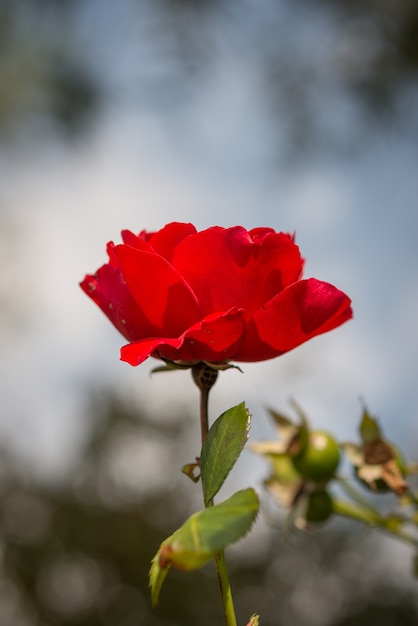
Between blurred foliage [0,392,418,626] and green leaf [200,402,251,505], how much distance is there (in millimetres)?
7002

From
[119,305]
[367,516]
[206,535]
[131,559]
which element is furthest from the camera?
[131,559]

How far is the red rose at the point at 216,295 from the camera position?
35 cm

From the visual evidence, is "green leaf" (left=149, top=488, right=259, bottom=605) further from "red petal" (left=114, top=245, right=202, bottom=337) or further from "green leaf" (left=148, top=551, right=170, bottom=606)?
"red petal" (left=114, top=245, right=202, bottom=337)

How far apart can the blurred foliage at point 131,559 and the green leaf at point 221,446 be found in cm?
700

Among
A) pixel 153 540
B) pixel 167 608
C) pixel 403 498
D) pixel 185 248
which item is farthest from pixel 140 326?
pixel 153 540

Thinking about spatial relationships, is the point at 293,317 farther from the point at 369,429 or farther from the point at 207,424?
the point at 369,429

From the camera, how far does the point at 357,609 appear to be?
717cm

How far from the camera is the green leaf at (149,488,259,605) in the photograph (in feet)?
0.85

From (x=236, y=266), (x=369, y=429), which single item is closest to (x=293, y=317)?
(x=236, y=266)

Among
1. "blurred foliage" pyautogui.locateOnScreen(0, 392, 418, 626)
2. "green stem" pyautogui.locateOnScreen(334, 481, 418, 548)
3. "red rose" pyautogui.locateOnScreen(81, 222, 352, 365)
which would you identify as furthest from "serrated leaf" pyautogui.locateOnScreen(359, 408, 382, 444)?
"blurred foliage" pyautogui.locateOnScreen(0, 392, 418, 626)

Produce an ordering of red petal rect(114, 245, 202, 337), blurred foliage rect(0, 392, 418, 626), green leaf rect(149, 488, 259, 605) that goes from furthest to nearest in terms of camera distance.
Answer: blurred foliage rect(0, 392, 418, 626), red petal rect(114, 245, 202, 337), green leaf rect(149, 488, 259, 605)

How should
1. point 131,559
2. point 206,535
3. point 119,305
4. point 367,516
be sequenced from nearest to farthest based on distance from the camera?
1. point 206,535
2. point 119,305
3. point 367,516
4. point 131,559

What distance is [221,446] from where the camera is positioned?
317 mm

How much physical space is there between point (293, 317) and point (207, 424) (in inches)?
2.3
